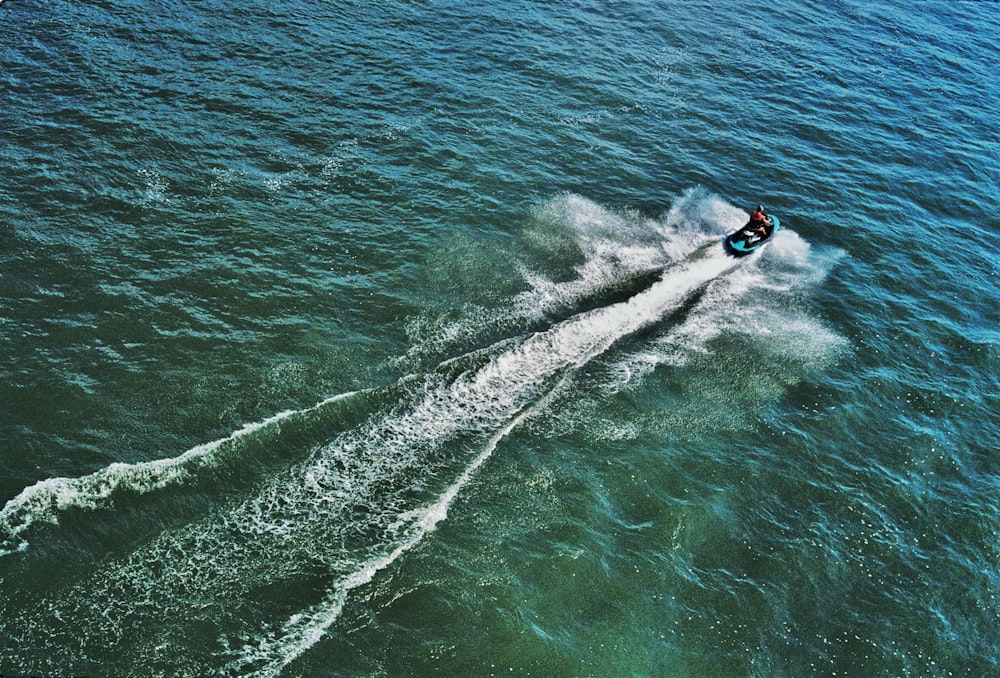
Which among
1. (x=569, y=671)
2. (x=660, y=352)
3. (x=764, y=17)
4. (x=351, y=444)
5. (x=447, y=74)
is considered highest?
(x=764, y=17)

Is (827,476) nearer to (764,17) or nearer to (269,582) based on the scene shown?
(269,582)

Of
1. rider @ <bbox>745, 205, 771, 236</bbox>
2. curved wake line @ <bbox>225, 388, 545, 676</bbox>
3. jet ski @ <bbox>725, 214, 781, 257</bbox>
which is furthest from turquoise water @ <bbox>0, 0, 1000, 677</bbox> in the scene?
rider @ <bbox>745, 205, 771, 236</bbox>

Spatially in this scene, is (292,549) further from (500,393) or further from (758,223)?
(758,223)

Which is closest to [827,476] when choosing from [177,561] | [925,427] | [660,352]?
[925,427]

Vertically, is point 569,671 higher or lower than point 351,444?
lower

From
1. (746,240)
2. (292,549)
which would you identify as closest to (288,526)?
(292,549)

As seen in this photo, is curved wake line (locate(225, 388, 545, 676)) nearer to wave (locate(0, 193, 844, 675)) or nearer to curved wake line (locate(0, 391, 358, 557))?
wave (locate(0, 193, 844, 675))

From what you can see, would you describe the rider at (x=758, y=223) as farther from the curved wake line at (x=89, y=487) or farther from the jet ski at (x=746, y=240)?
the curved wake line at (x=89, y=487)
